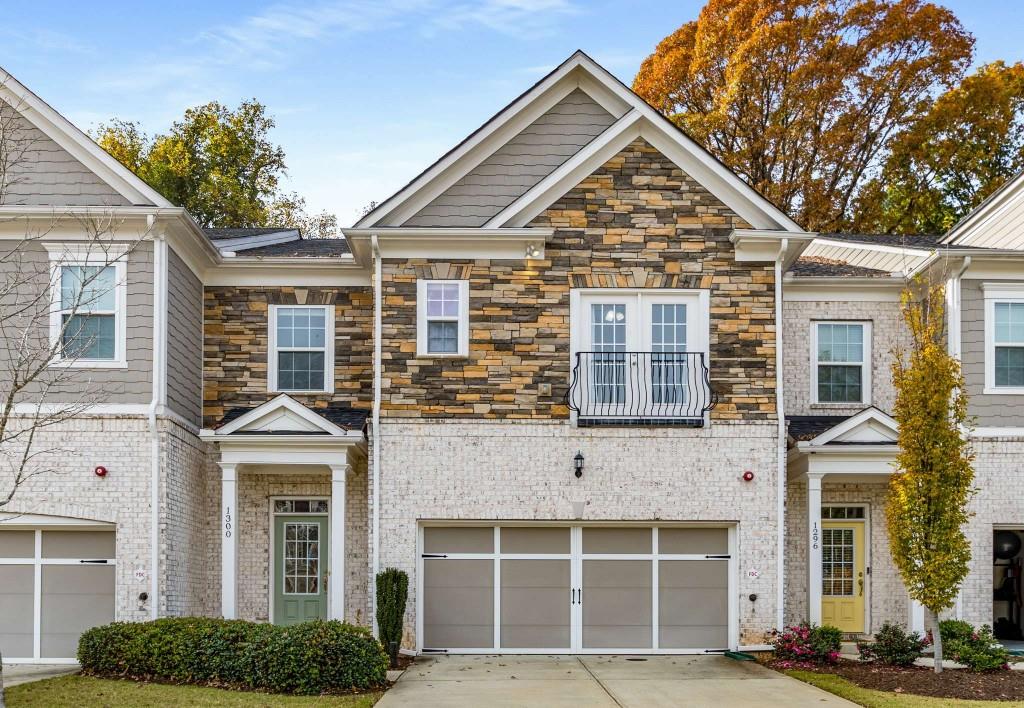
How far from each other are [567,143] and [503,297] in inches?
99.7

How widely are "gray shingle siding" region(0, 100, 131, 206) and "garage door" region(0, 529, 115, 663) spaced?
4.46m

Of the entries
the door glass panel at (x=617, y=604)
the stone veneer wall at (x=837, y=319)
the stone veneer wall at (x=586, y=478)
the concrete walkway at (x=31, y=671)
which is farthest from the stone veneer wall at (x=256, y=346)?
the stone veneer wall at (x=837, y=319)

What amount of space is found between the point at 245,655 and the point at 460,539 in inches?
169

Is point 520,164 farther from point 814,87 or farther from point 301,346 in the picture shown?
point 814,87

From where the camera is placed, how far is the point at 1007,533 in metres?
20.9

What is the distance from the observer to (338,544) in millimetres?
17297

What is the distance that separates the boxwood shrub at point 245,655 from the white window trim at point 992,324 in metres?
9.74

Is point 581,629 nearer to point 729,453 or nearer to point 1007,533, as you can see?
point 729,453

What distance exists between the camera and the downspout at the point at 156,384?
16484 mm

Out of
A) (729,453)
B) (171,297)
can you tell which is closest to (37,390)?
(171,297)

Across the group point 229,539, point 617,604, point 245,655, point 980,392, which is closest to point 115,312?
point 229,539

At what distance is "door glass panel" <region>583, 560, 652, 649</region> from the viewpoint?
59.1 feet

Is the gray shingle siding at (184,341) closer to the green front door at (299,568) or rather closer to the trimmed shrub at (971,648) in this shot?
the green front door at (299,568)

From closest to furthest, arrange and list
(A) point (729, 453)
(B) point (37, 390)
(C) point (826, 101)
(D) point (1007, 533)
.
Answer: (B) point (37, 390) < (A) point (729, 453) < (D) point (1007, 533) < (C) point (826, 101)
